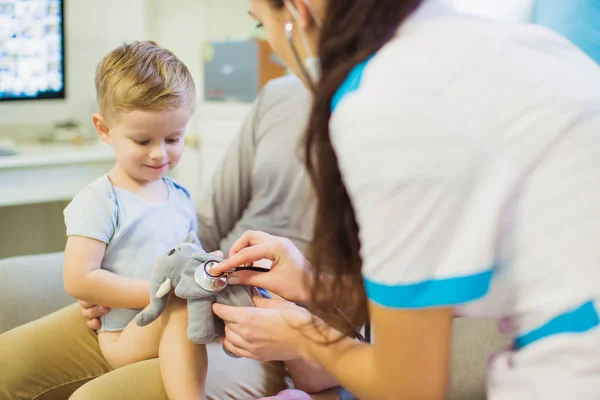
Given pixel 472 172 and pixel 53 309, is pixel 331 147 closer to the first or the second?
pixel 472 172

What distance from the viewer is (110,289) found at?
4.06ft

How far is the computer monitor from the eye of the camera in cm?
271

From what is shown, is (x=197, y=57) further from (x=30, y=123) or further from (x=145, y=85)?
(x=145, y=85)

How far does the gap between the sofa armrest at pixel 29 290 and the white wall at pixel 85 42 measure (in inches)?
59.7

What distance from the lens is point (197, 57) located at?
3.56m

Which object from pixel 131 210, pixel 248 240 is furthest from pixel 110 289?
pixel 248 240

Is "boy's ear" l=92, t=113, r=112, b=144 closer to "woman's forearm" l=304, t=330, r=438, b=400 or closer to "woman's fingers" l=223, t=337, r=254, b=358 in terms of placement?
"woman's fingers" l=223, t=337, r=254, b=358

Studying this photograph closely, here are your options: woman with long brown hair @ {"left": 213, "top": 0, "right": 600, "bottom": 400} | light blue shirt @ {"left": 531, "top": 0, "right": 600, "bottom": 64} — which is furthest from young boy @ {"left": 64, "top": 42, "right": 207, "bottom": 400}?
light blue shirt @ {"left": 531, "top": 0, "right": 600, "bottom": 64}

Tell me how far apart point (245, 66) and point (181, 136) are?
185 cm

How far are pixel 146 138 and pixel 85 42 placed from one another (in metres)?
1.98

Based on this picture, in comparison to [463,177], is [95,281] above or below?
below

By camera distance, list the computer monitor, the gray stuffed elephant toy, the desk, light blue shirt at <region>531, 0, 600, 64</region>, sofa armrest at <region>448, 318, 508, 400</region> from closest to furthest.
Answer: the gray stuffed elephant toy, sofa armrest at <region>448, 318, 508, 400</region>, light blue shirt at <region>531, 0, 600, 64</region>, the desk, the computer monitor

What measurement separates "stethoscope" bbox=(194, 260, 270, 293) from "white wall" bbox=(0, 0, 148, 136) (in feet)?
6.95

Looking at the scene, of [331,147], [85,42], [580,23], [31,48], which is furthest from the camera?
[85,42]
